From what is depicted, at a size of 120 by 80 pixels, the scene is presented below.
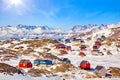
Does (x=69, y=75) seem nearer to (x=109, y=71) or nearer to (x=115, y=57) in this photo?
(x=109, y=71)

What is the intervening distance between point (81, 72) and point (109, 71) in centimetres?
1534

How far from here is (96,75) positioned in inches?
3659

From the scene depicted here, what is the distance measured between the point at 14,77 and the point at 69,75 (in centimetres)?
2426

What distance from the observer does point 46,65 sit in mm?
102500

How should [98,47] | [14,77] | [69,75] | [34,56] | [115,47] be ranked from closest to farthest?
[14,77] < [69,75] < [34,56] < [115,47] < [98,47]

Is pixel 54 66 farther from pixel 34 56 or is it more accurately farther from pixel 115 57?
pixel 115 57

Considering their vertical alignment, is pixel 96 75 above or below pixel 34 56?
below

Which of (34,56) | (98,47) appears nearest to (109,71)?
(34,56)

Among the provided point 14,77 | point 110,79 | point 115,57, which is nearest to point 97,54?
point 115,57

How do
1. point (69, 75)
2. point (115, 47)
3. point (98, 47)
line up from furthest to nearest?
1. point (98, 47)
2. point (115, 47)
3. point (69, 75)

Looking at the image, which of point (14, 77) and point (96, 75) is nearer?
point (14, 77)

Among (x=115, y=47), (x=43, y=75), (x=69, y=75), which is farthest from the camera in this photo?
(x=115, y=47)

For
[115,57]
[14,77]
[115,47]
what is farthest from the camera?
[115,47]

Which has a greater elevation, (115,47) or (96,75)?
(115,47)
